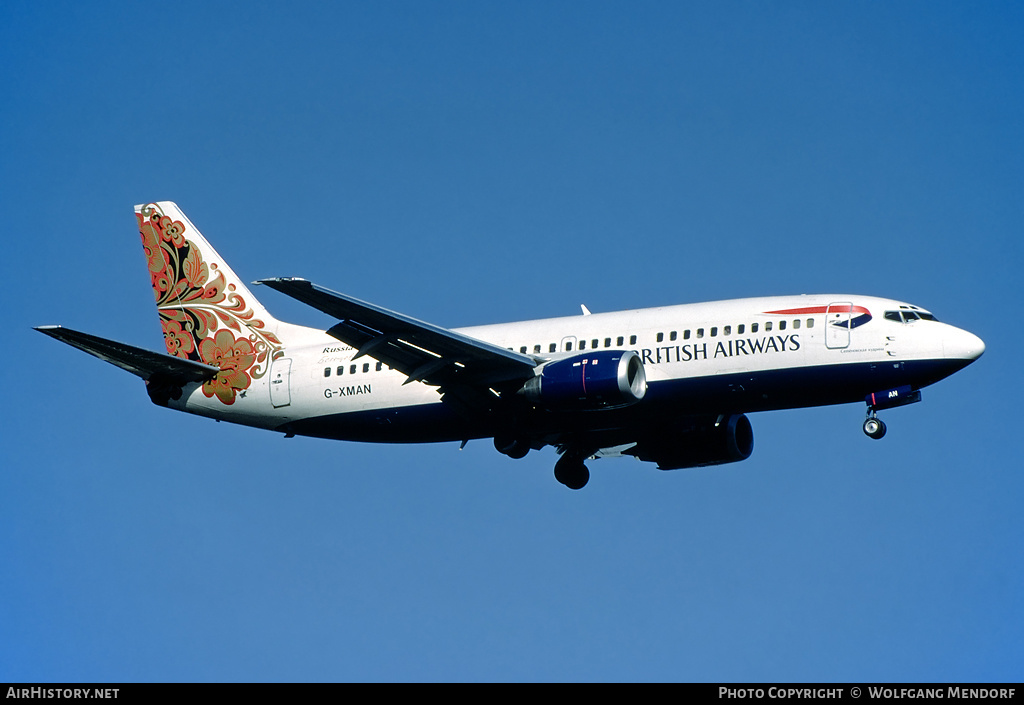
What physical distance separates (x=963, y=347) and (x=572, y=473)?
1318cm

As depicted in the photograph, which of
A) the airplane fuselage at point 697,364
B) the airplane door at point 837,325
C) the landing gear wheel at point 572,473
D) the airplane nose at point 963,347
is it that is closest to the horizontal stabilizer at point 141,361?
the airplane fuselage at point 697,364

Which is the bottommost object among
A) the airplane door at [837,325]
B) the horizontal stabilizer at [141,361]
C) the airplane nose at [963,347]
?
the airplane nose at [963,347]

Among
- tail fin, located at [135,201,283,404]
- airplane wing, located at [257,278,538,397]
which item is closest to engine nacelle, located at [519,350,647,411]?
airplane wing, located at [257,278,538,397]

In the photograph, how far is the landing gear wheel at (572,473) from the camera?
1854 inches

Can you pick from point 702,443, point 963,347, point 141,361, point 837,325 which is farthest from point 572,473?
point 141,361

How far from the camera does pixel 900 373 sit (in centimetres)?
4009

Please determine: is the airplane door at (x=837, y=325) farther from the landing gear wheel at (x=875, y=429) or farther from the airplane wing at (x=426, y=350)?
the airplane wing at (x=426, y=350)

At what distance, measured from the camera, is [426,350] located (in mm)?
41781

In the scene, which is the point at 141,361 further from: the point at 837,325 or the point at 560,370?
the point at 837,325

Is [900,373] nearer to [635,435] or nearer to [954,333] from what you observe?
[954,333]

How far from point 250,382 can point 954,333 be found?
21535 millimetres

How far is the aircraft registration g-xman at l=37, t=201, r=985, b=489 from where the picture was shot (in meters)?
40.3

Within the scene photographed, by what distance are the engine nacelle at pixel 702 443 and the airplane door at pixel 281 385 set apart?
36.5 feet
